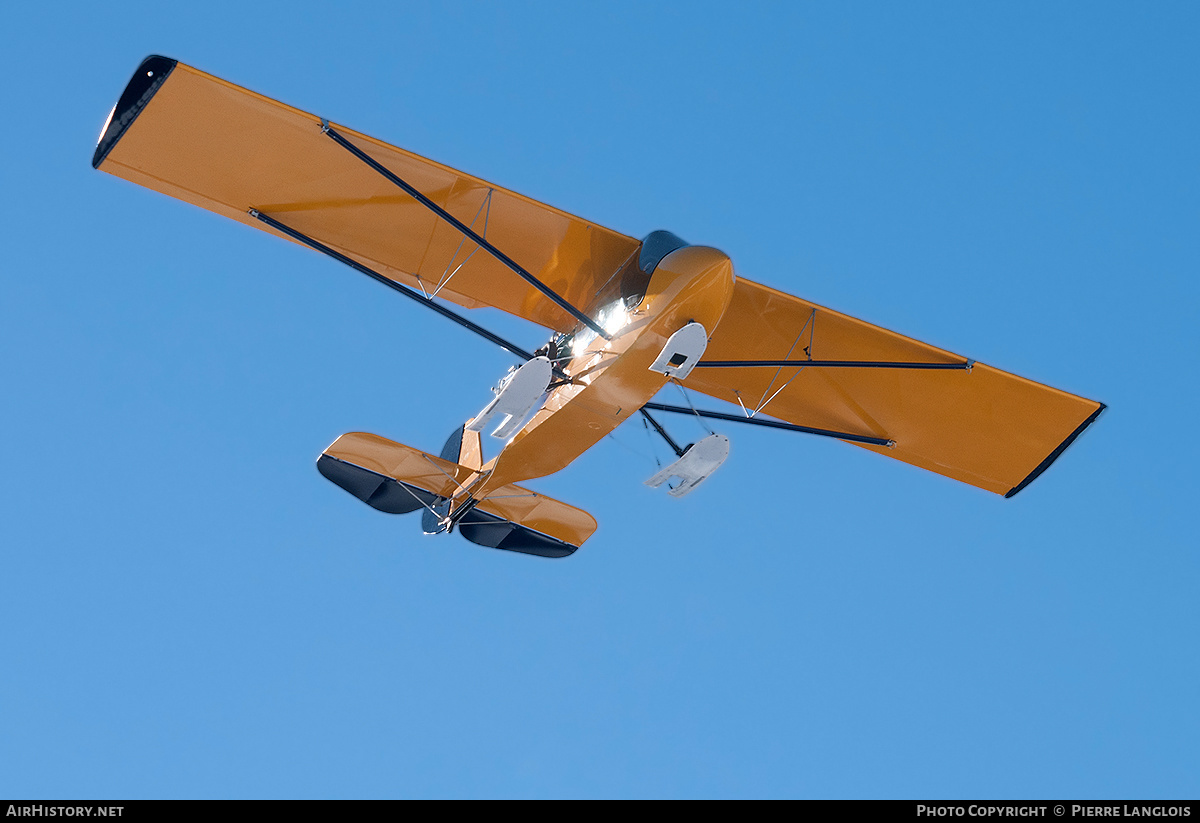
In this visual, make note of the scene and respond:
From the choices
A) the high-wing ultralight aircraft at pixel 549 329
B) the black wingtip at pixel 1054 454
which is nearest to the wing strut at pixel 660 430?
the high-wing ultralight aircraft at pixel 549 329

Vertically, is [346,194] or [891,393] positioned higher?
[346,194]

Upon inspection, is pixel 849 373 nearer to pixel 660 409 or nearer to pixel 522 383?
pixel 660 409

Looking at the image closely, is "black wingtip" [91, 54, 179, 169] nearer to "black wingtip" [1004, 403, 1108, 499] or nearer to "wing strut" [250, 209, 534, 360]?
"wing strut" [250, 209, 534, 360]

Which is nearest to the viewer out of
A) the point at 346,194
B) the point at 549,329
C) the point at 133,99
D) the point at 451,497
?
the point at 133,99

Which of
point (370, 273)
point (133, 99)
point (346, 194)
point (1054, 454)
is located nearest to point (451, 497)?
point (370, 273)

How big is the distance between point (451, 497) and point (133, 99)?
647cm

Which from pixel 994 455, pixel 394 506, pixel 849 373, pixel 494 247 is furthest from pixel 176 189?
pixel 994 455

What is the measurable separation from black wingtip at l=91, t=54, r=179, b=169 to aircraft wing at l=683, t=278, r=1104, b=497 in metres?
6.93

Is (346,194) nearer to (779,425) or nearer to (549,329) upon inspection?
(549,329)

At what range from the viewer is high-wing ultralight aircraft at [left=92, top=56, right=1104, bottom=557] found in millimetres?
14648

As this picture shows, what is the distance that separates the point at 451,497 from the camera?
18.1 metres

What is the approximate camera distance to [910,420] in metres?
18.4

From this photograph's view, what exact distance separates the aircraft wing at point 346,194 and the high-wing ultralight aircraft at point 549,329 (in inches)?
0.9

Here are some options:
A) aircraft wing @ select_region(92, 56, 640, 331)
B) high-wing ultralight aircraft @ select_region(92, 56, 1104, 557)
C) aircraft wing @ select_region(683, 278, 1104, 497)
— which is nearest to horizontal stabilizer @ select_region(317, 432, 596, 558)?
high-wing ultralight aircraft @ select_region(92, 56, 1104, 557)
